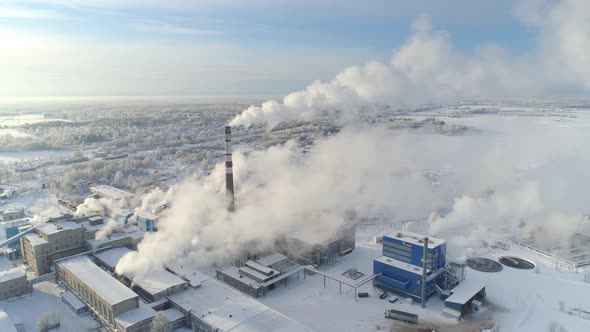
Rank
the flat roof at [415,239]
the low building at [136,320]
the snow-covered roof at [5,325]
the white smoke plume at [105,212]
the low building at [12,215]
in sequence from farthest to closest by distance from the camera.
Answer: the low building at [12,215]
the white smoke plume at [105,212]
the flat roof at [415,239]
the low building at [136,320]
the snow-covered roof at [5,325]

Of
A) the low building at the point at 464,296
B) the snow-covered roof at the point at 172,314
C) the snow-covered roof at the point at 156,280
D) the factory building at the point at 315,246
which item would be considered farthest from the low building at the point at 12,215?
the low building at the point at 464,296

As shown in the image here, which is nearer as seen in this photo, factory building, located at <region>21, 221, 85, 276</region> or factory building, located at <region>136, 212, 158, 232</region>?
factory building, located at <region>21, 221, 85, 276</region>

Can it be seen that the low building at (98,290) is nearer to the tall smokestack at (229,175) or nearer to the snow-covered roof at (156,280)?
the snow-covered roof at (156,280)

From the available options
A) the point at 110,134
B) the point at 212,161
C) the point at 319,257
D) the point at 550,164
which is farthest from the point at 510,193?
the point at 110,134

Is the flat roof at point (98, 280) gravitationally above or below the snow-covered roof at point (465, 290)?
above

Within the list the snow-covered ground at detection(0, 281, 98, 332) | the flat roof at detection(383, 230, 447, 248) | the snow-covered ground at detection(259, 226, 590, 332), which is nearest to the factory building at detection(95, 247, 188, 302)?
the snow-covered ground at detection(0, 281, 98, 332)

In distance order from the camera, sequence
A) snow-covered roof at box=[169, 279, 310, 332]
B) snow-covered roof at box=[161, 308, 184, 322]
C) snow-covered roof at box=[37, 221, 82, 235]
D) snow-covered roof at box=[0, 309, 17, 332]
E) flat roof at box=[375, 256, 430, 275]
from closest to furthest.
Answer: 1. snow-covered roof at box=[0, 309, 17, 332]
2. snow-covered roof at box=[169, 279, 310, 332]
3. snow-covered roof at box=[161, 308, 184, 322]
4. flat roof at box=[375, 256, 430, 275]
5. snow-covered roof at box=[37, 221, 82, 235]

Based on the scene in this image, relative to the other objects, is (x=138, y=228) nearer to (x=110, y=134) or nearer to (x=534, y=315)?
(x=534, y=315)

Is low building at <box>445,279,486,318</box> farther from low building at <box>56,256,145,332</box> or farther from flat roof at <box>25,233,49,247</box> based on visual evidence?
flat roof at <box>25,233,49,247</box>
